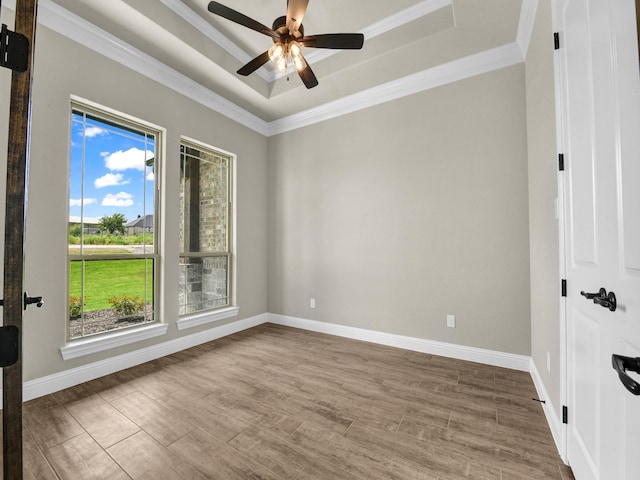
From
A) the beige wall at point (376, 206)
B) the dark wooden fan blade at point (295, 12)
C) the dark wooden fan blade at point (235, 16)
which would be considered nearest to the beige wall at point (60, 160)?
the beige wall at point (376, 206)

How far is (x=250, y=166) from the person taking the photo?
423 centimetres

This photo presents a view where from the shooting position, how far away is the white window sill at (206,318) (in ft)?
10.7

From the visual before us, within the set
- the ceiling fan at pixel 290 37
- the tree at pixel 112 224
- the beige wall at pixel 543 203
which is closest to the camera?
the beige wall at pixel 543 203

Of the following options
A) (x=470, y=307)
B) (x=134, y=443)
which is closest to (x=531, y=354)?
(x=470, y=307)

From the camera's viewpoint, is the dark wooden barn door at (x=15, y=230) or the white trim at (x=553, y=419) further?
the white trim at (x=553, y=419)

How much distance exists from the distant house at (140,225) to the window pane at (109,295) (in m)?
0.31

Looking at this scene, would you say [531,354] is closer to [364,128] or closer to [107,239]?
[364,128]

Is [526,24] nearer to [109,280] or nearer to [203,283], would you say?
[203,283]

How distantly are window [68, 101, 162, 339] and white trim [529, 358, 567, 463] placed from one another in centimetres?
352

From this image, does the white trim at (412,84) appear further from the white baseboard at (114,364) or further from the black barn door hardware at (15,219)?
the black barn door hardware at (15,219)

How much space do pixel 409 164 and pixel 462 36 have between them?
125 cm

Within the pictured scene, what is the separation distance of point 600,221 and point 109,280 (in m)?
3.60

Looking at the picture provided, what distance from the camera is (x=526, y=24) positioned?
239 cm

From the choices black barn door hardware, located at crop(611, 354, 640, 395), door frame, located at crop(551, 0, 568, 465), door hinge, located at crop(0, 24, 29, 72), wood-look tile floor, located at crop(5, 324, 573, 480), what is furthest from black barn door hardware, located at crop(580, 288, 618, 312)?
door hinge, located at crop(0, 24, 29, 72)
